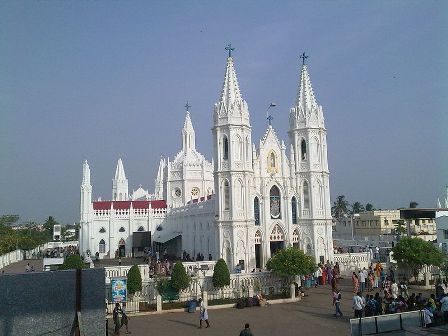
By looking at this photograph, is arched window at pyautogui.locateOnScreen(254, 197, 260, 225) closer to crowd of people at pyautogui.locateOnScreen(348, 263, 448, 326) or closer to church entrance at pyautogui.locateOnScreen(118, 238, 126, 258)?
crowd of people at pyautogui.locateOnScreen(348, 263, 448, 326)

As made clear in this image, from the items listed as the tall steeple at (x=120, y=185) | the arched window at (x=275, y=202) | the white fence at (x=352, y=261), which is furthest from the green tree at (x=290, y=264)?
the tall steeple at (x=120, y=185)

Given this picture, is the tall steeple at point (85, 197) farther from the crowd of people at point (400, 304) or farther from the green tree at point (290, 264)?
the crowd of people at point (400, 304)

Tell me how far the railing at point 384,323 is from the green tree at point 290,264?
10801 mm

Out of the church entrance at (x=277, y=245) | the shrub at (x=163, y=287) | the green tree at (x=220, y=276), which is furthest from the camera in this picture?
the church entrance at (x=277, y=245)

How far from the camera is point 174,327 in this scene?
20688 millimetres

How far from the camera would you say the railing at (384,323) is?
53.0ft

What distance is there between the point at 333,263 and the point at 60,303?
3514 cm

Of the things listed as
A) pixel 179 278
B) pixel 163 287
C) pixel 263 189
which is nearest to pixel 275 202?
pixel 263 189

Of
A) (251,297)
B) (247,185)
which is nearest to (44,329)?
(251,297)

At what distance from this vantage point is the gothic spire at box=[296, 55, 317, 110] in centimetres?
4219

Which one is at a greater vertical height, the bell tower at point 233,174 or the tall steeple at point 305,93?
the tall steeple at point 305,93

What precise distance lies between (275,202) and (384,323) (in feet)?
82.2

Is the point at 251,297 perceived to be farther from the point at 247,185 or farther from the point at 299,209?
the point at 299,209

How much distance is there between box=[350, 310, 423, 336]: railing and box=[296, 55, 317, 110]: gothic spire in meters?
27.6
